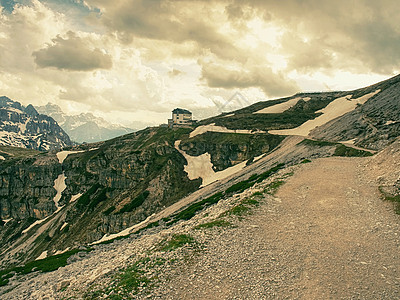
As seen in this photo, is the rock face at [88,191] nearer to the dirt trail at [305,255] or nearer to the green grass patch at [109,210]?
the green grass patch at [109,210]

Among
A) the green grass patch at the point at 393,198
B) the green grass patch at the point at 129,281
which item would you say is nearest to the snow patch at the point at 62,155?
the green grass patch at the point at 129,281

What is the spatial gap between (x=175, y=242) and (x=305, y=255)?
10.2 m

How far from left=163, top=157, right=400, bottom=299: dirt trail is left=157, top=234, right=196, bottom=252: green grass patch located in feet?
6.61

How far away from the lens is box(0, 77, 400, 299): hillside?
1675 cm

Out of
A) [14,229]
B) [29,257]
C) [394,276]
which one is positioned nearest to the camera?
[394,276]

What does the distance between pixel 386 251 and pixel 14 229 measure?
191568 millimetres

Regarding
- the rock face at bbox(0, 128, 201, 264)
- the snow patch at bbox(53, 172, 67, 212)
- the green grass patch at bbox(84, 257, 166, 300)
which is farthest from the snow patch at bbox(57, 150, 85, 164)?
the green grass patch at bbox(84, 257, 166, 300)

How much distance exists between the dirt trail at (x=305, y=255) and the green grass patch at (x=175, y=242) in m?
2.01

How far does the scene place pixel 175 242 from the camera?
21.3 m

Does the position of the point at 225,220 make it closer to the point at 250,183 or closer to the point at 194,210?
the point at 194,210

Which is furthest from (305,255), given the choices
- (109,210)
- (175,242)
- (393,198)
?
(109,210)

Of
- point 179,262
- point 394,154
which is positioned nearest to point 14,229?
point 179,262

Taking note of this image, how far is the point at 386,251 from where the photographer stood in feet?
61.7

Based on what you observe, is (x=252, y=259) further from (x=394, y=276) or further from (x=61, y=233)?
(x=61, y=233)
